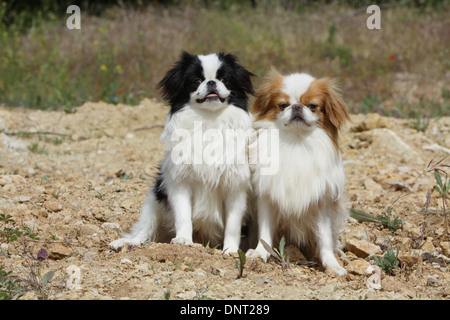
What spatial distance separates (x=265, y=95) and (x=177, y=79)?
656 mm

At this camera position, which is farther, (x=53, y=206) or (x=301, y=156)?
(x=53, y=206)

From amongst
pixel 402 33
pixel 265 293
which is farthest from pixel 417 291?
pixel 402 33

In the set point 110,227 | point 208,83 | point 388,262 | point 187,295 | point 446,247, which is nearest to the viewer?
point 187,295

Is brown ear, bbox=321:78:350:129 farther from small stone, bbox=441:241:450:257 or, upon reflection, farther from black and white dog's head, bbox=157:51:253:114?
small stone, bbox=441:241:450:257

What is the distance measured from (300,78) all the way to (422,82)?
23.1ft

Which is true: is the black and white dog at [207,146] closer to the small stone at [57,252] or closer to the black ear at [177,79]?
the black ear at [177,79]

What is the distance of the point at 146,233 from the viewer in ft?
13.7

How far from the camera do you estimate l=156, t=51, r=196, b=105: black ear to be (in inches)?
153

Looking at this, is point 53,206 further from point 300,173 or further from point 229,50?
point 229,50

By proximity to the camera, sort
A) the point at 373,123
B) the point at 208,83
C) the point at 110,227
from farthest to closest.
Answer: the point at 373,123 → the point at 110,227 → the point at 208,83

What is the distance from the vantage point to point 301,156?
3.80 m

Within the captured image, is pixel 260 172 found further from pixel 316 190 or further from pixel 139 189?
pixel 139 189

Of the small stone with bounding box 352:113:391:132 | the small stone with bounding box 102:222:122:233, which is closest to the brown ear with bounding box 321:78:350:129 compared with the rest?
the small stone with bounding box 102:222:122:233

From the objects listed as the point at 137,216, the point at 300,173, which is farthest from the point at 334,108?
the point at 137,216
